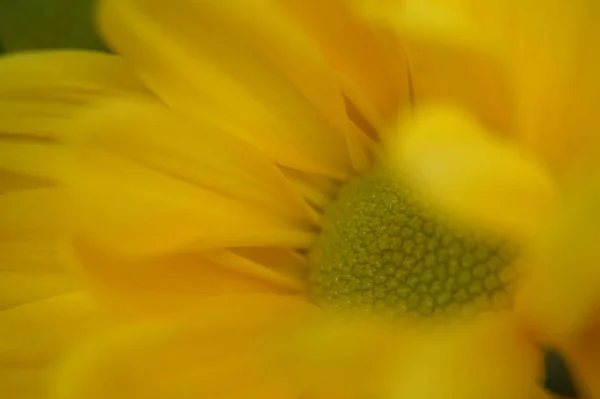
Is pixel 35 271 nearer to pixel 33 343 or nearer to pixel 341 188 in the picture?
pixel 33 343

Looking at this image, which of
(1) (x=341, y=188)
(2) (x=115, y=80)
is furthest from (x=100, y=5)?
(1) (x=341, y=188)

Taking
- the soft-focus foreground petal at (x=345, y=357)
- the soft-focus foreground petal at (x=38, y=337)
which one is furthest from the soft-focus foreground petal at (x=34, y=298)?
the soft-focus foreground petal at (x=345, y=357)

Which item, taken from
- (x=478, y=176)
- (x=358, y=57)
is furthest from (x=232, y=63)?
(x=478, y=176)

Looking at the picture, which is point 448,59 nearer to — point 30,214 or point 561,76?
point 561,76

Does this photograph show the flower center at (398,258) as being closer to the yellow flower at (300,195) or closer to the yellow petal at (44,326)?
the yellow flower at (300,195)

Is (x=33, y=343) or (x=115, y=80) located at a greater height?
(x=115, y=80)

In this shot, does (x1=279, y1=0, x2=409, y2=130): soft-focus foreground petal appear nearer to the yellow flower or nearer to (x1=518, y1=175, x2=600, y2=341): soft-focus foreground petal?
the yellow flower
